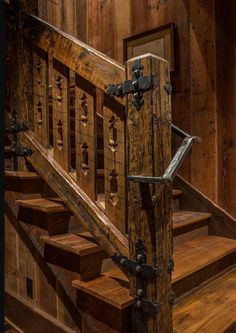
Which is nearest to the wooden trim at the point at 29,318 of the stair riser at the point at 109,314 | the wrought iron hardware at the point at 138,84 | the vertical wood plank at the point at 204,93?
the stair riser at the point at 109,314

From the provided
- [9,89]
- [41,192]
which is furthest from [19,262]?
[9,89]

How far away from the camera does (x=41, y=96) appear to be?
6.70 ft

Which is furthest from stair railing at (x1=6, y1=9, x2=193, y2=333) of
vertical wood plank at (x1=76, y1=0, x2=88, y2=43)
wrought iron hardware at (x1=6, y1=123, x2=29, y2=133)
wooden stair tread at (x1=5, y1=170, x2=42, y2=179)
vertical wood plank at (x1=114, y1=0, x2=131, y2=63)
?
vertical wood plank at (x1=76, y1=0, x2=88, y2=43)

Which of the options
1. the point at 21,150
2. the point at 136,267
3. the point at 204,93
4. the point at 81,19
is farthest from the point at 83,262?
the point at 81,19

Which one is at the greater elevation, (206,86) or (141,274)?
(206,86)

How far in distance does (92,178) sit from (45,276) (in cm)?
73

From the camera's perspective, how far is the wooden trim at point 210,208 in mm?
2396

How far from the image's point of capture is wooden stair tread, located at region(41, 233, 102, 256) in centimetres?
158

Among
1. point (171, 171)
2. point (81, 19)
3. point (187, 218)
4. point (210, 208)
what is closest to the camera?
point (171, 171)

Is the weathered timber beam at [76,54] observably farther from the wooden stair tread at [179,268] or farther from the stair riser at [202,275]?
the stair riser at [202,275]

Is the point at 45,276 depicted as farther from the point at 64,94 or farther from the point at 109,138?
the point at 64,94

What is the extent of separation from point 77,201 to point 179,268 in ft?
2.31

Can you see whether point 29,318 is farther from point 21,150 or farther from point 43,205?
point 21,150

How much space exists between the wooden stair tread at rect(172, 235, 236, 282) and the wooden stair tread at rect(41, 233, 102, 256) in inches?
18.6
